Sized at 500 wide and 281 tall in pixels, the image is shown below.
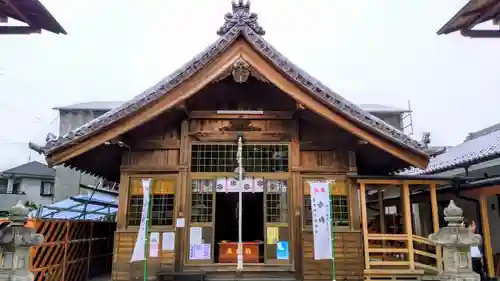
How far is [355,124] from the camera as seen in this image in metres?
9.80

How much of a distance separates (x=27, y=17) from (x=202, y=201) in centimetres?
589

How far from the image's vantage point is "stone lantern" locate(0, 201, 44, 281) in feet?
23.9

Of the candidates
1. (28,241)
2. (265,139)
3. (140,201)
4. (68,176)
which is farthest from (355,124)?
(68,176)

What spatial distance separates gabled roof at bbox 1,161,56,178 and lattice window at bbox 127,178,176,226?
27965mm

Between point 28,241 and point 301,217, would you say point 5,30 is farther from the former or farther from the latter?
point 301,217

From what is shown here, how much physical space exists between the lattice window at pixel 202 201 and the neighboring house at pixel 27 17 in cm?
511

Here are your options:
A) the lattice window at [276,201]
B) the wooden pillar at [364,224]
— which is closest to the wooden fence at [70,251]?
the lattice window at [276,201]

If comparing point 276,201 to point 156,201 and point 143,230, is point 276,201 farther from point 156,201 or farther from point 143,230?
point 143,230

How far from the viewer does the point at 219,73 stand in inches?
384

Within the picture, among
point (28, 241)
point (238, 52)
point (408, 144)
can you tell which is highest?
point (238, 52)

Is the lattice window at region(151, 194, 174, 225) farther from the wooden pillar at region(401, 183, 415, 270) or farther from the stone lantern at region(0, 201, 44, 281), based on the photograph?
the wooden pillar at region(401, 183, 415, 270)

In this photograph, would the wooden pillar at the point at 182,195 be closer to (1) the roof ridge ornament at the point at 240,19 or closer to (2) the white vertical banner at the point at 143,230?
(2) the white vertical banner at the point at 143,230

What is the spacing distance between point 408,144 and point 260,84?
4.28 metres

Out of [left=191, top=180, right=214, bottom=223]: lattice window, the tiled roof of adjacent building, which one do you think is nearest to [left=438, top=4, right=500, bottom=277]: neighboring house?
[left=191, top=180, right=214, bottom=223]: lattice window
